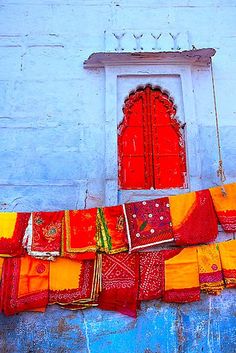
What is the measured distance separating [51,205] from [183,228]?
1.34 m

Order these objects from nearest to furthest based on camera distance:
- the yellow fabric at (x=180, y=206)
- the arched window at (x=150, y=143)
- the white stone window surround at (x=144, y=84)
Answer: the yellow fabric at (x=180, y=206) < the white stone window surround at (x=144, y=84) < the arched window at (x=150, y=143)

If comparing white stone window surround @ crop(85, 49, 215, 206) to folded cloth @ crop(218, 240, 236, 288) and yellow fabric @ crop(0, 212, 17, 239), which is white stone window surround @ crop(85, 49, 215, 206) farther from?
yellow fabric @ crop(0, 212, 17, 239)

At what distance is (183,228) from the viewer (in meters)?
3.88

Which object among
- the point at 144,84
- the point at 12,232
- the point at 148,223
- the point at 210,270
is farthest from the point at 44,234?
the point at 144,84

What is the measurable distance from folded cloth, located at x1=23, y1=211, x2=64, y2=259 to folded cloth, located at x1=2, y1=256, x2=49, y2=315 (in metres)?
0.10

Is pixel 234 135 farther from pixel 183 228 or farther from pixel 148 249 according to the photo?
pixel 148 249

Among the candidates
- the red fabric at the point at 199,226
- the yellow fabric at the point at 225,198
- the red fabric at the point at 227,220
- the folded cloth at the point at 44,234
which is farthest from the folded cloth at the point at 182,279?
the folded cloth at the point at 44,234

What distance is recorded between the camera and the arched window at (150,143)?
14.7 ft

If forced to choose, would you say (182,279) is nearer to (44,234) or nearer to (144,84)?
(44,234)

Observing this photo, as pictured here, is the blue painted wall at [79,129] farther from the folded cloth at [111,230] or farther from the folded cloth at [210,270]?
the folded cloth at [111,230]

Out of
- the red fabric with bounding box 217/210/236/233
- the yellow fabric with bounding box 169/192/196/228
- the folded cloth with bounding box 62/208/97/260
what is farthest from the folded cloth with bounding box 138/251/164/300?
the red fabric with bounding box 217/210/236/233

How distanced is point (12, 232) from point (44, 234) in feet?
0.94

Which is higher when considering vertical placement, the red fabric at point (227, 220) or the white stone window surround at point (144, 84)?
the white stone window surround at point (144, 84)

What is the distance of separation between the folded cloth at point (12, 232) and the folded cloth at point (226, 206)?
5.73 feet
